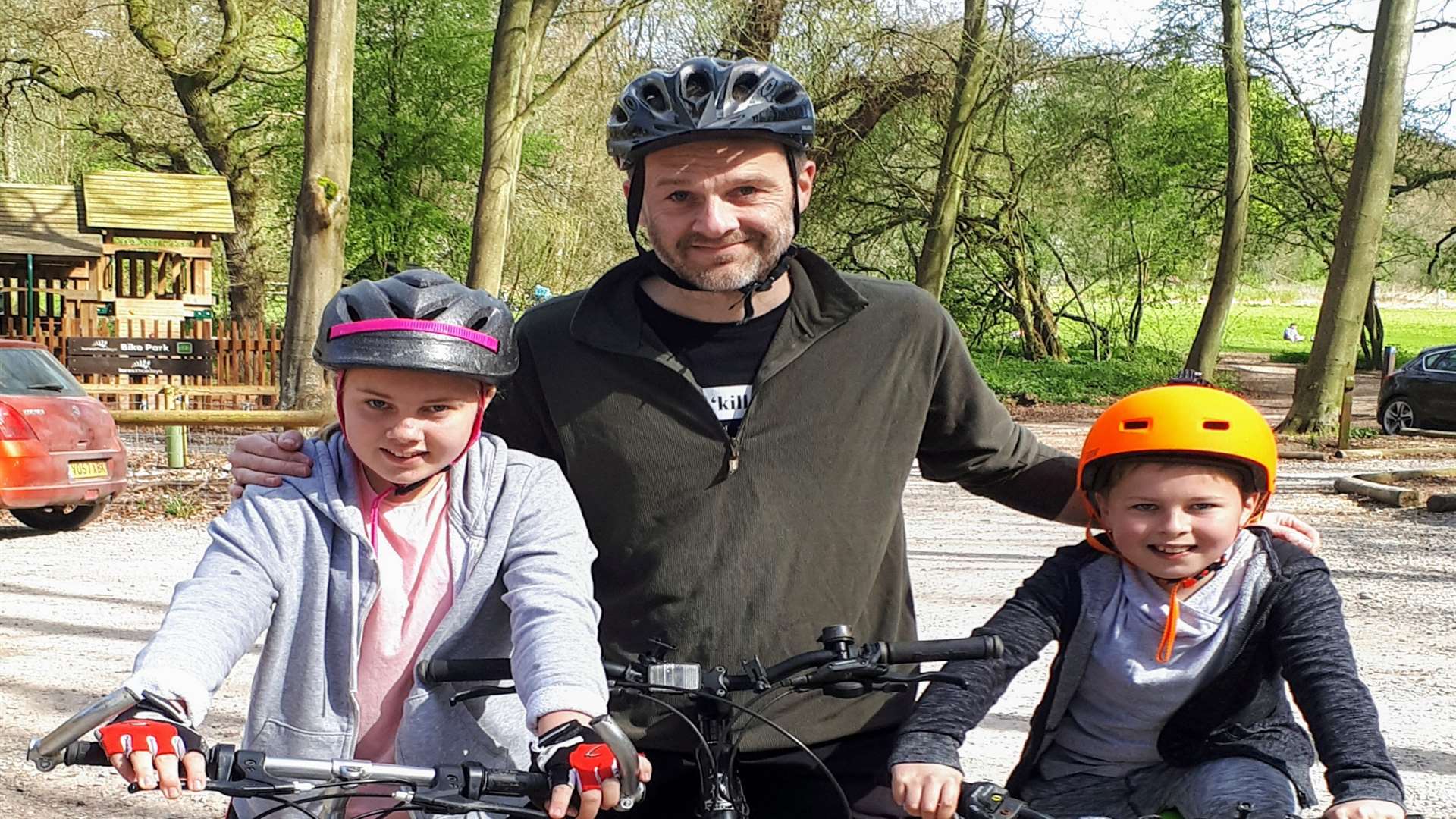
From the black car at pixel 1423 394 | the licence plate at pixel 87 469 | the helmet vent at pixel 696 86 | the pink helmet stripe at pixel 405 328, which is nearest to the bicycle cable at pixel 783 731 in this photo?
the pink helmet stripe at pixel 405 328

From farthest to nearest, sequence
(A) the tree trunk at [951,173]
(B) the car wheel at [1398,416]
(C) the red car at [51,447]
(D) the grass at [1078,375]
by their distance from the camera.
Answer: (D) the grass at [1078,375], (A) the tree trunk at [951,173], (B) the car wheel at [1398,416], (C) the red car at [51,447]

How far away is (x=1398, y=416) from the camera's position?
25359 millimetres

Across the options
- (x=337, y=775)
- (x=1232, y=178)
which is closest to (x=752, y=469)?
(x=337, y=775)

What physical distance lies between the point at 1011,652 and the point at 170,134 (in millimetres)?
36404

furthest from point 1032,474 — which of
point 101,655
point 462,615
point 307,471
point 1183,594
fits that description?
point 101,655

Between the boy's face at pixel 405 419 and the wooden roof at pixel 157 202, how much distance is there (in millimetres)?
26763

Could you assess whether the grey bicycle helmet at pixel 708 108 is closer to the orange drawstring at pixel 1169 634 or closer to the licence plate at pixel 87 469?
the orange drawstring at pixel 1169 634

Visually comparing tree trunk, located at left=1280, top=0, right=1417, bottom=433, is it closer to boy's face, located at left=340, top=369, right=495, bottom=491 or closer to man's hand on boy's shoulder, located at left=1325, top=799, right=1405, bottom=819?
man's hand on boy's shoulder, located at left=1325, top=799, right=1405, bottom=819

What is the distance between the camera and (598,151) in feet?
116

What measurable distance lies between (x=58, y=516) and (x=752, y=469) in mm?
12761

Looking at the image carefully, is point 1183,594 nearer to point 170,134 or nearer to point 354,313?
point 354,313

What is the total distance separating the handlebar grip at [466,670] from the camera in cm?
264

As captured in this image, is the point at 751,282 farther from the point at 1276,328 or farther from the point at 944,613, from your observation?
the point at 1276,328

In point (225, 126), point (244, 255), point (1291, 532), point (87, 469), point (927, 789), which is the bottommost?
point (87, 469)
